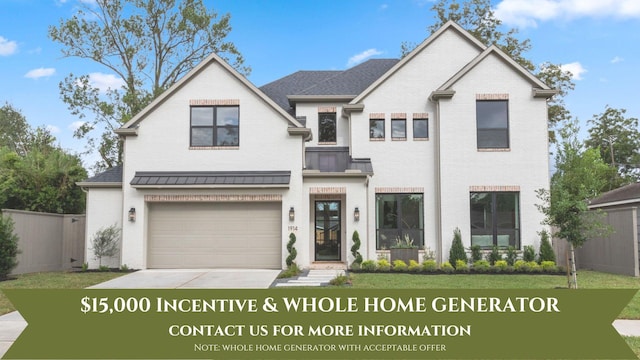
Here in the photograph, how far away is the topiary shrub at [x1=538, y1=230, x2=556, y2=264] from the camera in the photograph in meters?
17.6

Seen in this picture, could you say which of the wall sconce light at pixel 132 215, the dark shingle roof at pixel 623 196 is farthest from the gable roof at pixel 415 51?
the dark shingle roof at pixel 623 196

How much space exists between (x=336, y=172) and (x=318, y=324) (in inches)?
503

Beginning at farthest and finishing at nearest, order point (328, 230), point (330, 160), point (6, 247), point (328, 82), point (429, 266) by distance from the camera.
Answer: point (328, 82), point (330, 160), point (328, 230), point (429, 266), point (6, 247)

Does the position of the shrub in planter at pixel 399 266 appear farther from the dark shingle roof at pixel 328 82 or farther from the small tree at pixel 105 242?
the small tree at pixel 105 242

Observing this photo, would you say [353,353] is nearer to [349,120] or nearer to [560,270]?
[560,270]

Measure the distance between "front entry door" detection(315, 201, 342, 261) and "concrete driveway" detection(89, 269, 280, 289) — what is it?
2664 millimetres

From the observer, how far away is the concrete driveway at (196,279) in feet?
44.9

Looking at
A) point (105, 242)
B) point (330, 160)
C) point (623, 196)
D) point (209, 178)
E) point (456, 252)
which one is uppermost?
point (330, 160)

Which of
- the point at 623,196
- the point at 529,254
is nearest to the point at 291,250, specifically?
the point at 529,254

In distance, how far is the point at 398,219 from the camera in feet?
62.3

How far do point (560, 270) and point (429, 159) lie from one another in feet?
19.3

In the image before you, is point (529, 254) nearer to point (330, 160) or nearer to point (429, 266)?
point (429, 266)

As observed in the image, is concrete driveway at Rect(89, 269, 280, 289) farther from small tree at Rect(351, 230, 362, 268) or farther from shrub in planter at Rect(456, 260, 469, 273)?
shrub in planter at Rect(456, 260, 469, 273)

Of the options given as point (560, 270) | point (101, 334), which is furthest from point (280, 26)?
point (101, 334)
